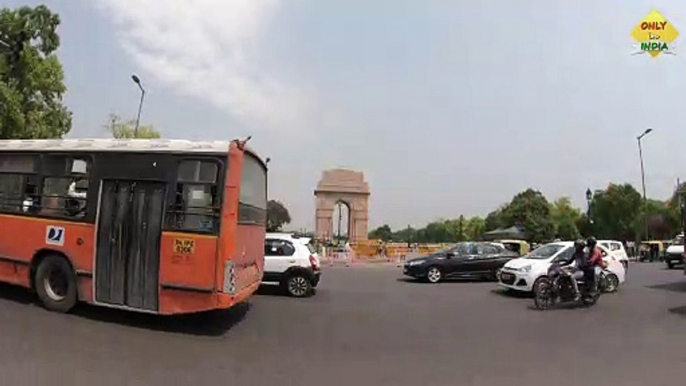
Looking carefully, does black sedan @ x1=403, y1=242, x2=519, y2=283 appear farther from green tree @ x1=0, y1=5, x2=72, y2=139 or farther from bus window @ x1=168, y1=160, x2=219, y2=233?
green tree @ x1=0, y1=5, x2=72, y2=139

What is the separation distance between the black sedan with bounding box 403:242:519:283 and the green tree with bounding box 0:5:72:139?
19.8 meters

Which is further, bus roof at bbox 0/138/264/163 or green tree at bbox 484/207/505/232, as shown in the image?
green tree at bbox 484/207/505/232

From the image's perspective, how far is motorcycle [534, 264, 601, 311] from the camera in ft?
46.5

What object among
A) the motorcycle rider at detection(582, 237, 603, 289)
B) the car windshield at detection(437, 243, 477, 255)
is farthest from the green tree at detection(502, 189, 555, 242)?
the motorcycle rider at detection(582, 237, 603, 289)

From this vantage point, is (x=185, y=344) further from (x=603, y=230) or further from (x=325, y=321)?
(x=603, y=230)

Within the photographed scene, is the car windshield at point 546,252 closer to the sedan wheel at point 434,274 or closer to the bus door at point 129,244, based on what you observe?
the sedan wheel at point 434,274

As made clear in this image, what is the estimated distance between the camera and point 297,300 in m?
14.5

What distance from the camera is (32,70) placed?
29.9 m

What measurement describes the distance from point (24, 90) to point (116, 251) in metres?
24.5

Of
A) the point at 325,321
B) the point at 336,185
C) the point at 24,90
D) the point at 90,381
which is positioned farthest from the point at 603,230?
the point at 90,381

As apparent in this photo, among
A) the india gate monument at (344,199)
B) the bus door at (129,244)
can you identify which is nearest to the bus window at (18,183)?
the bus door at (129,244)

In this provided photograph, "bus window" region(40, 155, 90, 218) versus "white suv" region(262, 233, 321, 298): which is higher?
"bus window" region(40, 155, 90, 218)

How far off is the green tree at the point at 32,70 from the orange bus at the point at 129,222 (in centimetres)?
2073

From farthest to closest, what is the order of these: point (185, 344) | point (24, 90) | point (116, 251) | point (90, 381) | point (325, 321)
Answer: point (24, 90)
point (325, 321)
point (116, 251)
point (185, 344)
point (90, 381)
